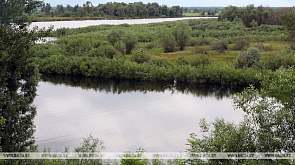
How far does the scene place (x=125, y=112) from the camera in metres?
42.9

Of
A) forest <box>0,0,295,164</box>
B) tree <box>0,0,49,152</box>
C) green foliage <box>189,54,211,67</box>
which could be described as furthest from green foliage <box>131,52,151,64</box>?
tree <box>0,0,49,152</box>

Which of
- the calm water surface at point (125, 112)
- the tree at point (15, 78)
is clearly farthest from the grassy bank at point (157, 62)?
the tree at point (15, 78)

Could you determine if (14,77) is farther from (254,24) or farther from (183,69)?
(254,24)

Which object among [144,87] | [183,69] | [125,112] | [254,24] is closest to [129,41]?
[183,69]

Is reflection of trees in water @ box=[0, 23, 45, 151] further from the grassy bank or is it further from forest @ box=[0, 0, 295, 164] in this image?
the grassy bank

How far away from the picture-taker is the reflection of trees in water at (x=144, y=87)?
5288 centimetres

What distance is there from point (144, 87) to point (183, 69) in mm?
8704

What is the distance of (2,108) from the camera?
70.7 ft

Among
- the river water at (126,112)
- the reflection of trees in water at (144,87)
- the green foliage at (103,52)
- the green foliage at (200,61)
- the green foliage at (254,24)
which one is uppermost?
the green foliage at (254,24)

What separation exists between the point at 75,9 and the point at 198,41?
115 m

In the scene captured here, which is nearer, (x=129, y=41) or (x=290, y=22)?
(x=129, y=41)

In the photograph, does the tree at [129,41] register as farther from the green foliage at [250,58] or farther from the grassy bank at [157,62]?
the green foliage at [250,58]

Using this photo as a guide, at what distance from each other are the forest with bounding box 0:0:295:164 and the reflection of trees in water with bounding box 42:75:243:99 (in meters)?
1.53

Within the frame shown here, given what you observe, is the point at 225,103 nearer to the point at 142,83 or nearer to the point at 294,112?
the point at 142,83
